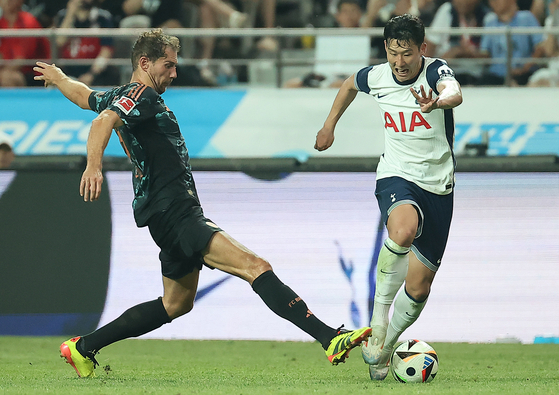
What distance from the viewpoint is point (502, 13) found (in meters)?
11.1

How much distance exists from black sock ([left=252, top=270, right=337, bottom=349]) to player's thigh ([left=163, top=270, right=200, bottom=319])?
21.7 inches

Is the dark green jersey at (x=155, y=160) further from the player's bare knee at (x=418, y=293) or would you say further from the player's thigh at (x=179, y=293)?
the player's bare knee at (x=418, y=293)

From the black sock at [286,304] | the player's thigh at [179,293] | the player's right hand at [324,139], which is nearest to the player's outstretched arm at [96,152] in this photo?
the player's thigh at [179,293]

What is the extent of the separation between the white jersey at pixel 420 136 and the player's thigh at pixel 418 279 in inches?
18.2

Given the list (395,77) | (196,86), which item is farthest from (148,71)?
(196,86)

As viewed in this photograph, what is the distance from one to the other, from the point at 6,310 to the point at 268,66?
196 inches

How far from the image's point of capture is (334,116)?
5.49 m

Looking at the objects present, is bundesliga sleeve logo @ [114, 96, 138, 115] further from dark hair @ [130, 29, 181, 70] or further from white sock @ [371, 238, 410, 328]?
white sock @ [371, 238, 410, 328]

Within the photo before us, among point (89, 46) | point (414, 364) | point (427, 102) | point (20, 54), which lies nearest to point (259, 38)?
point (89, 46)

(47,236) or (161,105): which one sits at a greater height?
(161,105)

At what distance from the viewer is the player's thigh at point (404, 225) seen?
4.74 metres

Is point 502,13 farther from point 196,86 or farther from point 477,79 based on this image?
point 196,86

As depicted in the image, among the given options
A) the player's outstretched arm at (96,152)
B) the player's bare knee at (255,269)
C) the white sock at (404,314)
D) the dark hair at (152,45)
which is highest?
the dark hair at (152,45)

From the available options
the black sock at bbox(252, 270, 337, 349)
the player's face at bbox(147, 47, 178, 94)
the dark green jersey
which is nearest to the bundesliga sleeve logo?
the dark green jersey
